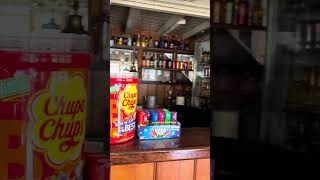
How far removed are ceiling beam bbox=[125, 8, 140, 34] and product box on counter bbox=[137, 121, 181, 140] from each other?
2.28 metres

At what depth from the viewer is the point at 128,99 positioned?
133 centimetres

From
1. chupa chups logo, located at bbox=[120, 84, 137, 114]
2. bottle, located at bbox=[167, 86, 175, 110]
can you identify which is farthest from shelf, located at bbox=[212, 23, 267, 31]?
bottle, located at bbox=[167, 86, 175, 110]

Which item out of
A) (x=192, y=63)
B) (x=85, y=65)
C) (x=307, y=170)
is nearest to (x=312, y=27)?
(x=307, y=170)

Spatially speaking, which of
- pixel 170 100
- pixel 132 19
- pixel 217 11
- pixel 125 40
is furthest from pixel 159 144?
pixel 170 100

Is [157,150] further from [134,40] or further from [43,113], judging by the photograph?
[134,40]

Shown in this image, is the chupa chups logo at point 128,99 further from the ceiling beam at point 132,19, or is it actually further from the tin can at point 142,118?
the ceiling beam at point 132,19

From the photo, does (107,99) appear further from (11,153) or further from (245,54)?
(245,54)

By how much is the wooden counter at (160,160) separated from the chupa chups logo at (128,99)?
0.16m

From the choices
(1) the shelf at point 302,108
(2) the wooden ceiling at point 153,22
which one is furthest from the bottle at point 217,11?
(2) the wooden ceiling at point 153,22

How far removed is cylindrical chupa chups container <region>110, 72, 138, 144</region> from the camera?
4.15ft

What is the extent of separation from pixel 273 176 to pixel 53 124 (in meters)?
0.38

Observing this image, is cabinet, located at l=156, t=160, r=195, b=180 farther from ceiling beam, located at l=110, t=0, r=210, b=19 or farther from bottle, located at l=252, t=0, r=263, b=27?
ceiling beam, located at l=110, t=0, r=210, b=19

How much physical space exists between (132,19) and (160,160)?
2947mm

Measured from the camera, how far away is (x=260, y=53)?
1.08ft
